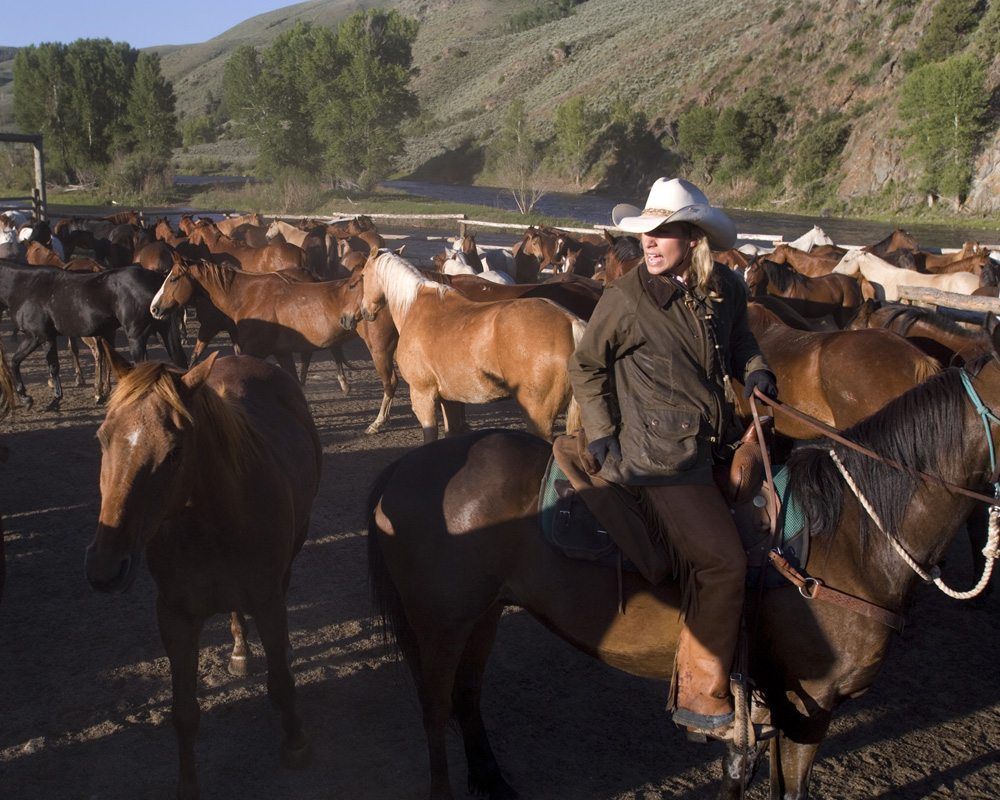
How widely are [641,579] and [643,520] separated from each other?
0.25m

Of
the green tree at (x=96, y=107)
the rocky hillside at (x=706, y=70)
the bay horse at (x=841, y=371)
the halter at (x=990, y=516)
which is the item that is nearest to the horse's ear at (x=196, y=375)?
the halter at (x=990, y=516)

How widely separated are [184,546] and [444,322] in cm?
439

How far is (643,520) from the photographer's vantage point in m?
2.88

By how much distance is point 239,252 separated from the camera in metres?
15.9

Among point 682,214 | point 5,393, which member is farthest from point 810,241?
point 5,393

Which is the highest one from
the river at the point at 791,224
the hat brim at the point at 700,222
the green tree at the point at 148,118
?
the green tree at the point at 148,118

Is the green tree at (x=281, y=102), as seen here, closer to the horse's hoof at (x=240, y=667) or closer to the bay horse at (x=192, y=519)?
the horse's hoof at (x=240, y=667)

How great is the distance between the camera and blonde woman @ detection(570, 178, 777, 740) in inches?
105

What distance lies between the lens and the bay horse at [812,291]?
11789mm

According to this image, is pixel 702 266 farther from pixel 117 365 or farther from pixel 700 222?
pixel 117 365

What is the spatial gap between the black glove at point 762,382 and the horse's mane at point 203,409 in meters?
2.04

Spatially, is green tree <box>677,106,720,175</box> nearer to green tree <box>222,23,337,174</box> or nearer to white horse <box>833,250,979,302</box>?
green tree <box>222,23,337,174</box>

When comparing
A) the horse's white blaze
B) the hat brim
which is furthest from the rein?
the horse's white blaze

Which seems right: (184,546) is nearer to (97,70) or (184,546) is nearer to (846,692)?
(846,692)
